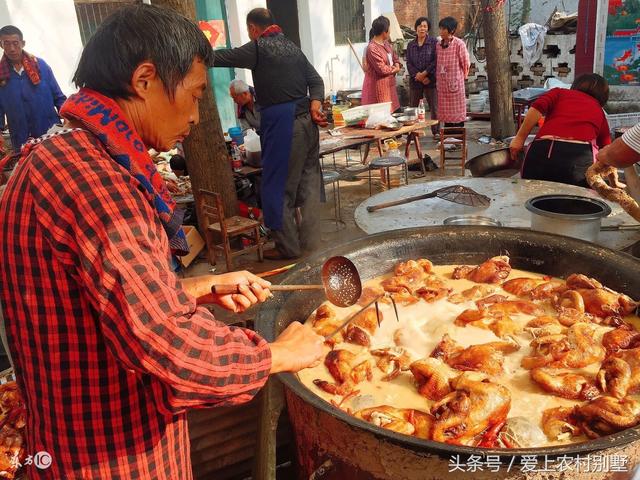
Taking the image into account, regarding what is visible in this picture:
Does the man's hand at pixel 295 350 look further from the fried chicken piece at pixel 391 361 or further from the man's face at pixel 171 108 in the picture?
the fried chicken piece at pixel 391 361

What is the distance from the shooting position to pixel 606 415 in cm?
196

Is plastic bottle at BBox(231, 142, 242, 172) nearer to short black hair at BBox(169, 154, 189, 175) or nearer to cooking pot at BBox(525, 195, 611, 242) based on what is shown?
short black hair at BBox(169, 154, 189, 175)

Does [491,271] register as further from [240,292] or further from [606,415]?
[240,292]

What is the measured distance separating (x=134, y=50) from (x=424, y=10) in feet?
70.0

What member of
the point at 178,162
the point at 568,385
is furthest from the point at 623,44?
the point at 568,385

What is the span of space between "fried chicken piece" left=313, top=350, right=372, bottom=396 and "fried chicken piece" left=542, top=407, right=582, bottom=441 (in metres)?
0.79

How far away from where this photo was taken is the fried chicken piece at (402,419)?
6.70ft

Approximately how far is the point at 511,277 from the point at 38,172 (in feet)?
9.36

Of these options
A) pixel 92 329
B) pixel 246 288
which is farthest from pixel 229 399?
pixel 246 288

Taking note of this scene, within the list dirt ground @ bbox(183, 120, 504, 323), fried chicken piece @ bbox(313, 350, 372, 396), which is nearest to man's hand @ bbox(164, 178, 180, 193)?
dirt ground @ bbox(183, 120, 504, 323)

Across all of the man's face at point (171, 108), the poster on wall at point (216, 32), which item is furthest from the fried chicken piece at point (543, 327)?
the poster on wall at point (216, 32)

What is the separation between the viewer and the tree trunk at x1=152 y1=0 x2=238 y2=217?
6090 millimetres

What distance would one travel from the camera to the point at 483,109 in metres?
13.7

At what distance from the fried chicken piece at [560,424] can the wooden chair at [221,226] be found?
4.30 metres
